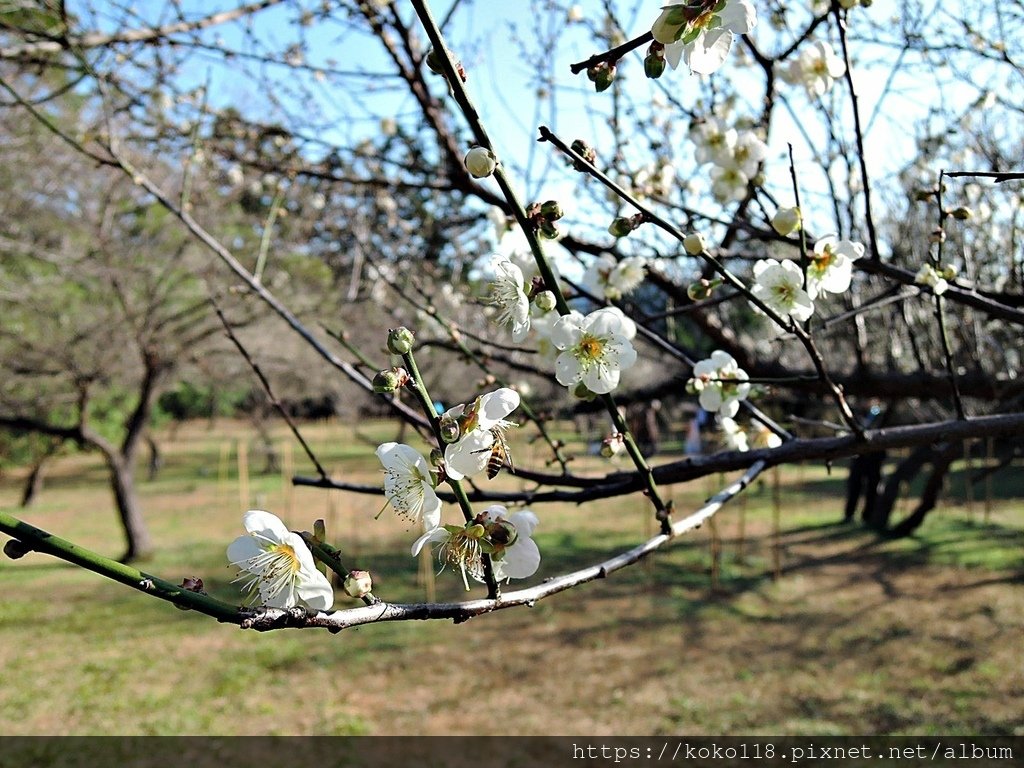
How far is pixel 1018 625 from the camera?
5.03 meters

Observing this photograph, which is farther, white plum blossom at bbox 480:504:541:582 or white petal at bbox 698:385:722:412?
white petal at bbox 698:385:722:412

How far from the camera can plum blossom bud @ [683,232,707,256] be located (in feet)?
2.91

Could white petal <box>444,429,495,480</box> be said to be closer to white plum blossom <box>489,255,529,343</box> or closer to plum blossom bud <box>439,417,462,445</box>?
plum blossom bud <box>439,417,462,445</box>

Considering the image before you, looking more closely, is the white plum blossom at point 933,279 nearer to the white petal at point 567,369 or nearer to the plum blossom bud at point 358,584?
the white petal at point 567,369

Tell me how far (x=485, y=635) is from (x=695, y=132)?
14.5 feet

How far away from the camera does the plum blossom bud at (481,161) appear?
1.99 ft

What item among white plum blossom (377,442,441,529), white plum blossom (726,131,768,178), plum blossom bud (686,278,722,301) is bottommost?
white plum blossom (377,442,441,529)

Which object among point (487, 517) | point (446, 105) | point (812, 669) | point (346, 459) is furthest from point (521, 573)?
point (346, 459)

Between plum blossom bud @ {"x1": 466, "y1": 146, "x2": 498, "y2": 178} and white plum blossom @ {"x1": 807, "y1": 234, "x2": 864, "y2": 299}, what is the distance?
28.4 inches

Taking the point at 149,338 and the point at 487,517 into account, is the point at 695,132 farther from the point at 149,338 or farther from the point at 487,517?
the point at 149,338

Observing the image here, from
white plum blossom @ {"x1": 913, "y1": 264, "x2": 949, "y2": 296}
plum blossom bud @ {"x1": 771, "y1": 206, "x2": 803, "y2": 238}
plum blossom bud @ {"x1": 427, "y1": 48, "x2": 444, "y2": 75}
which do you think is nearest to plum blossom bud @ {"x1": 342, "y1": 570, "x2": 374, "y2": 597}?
plum blossom bud @ {"x1": 427, "y1": 48, "x2": 444, "y2": 75}

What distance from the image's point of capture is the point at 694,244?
896 mm

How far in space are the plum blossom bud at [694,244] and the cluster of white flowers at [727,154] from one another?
2.03 feet

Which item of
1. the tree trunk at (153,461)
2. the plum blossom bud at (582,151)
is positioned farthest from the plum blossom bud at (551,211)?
the tree trunk at (153,461)
